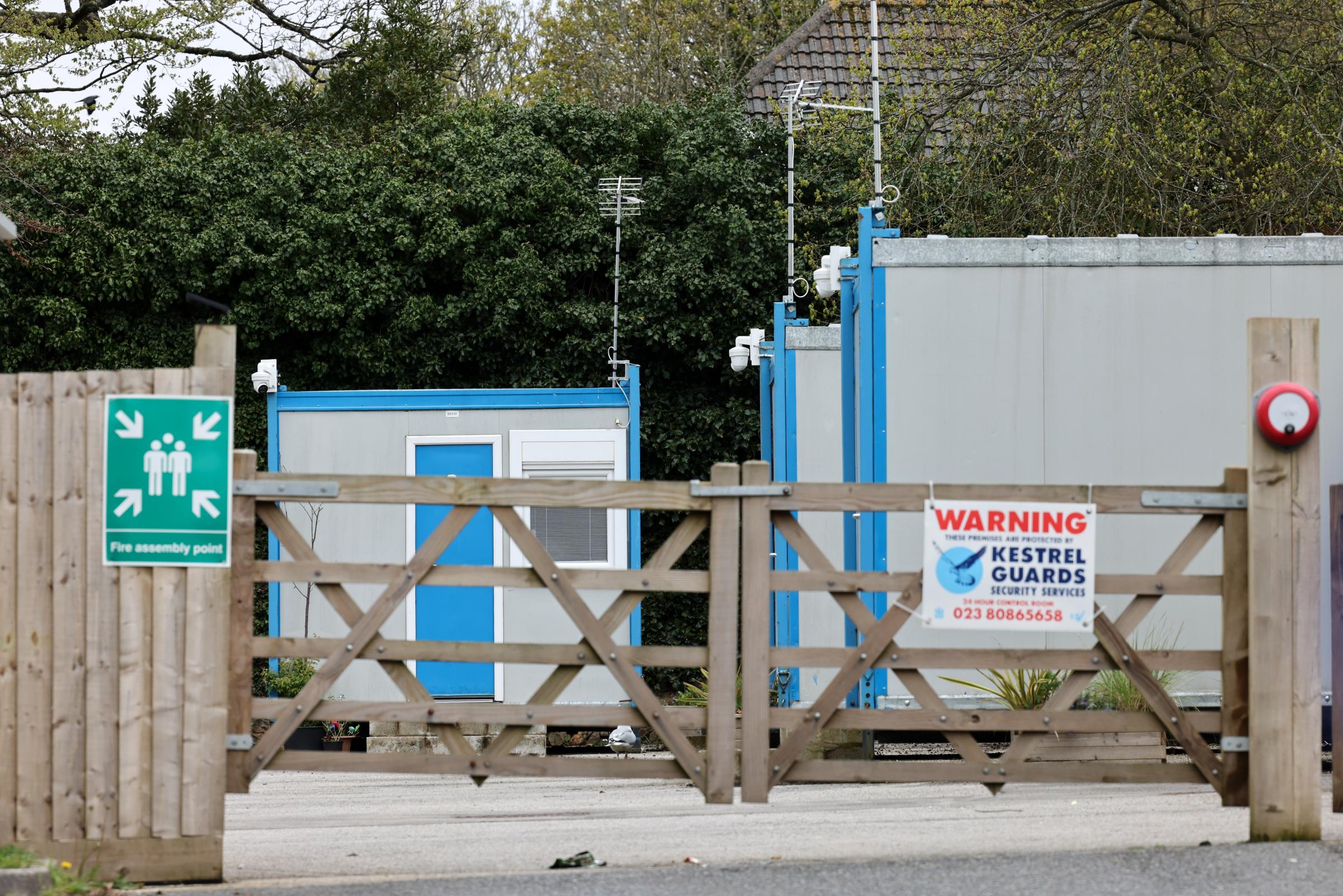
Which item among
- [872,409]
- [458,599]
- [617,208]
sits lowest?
[458,599]

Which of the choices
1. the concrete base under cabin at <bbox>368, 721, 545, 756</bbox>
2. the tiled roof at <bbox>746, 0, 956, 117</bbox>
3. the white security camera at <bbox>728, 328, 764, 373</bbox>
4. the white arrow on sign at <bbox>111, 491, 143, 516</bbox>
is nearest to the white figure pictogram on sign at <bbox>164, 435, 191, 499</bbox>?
the white arrow on sign at <bbox>111, 491, 143, 516</bbox>

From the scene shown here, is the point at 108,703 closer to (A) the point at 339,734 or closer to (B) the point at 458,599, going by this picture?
(B) the point at 458,599

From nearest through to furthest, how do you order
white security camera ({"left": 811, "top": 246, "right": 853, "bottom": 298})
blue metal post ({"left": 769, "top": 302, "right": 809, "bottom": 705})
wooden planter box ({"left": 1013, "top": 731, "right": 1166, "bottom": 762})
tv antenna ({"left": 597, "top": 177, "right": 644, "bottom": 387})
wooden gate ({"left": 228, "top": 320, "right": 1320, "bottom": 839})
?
1. wooden gate ({"left": 228, "top": 320, "right": 1320, "bottom": 839})
2. wooden planter box ({"left": 1013, "top": 731, "right": 1166, "bottom": 762})
3. white security camera ({"left": 811, "top": 246, "right": 853, "bottom": 298})
4. blue metal post ({"left": 769, "top": 302, "right": 809, "bottom": 705})
5. tv antenna ({"left": 597, "top": 177, "right": 644, "bottom": 387})

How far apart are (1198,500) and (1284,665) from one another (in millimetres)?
631

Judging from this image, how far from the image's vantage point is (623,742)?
11039 mm

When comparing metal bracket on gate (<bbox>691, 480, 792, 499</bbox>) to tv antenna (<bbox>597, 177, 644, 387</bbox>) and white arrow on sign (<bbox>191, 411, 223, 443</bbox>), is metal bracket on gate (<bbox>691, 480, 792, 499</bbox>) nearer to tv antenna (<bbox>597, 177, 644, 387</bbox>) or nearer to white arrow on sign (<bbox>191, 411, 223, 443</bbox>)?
white arrow on sign (<bbox>191, 411, 223, 443</bbox>)

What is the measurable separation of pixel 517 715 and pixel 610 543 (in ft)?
22.7

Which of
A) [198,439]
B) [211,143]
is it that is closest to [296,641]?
[198,439]

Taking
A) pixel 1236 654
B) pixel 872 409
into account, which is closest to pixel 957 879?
pixel 1236 654

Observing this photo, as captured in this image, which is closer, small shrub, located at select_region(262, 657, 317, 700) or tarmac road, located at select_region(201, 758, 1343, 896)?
tarmac road, located at select_region(201, 758, 1343, 896)

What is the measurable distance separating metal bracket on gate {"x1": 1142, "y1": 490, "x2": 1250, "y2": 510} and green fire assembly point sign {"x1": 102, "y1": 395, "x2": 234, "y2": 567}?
3134 millimetres

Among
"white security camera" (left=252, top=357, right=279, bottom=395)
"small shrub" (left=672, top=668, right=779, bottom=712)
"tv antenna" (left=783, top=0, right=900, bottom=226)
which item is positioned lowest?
"small shrub" (left=672, top=668, right=779, bottom=712)

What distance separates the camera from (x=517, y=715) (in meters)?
5.02

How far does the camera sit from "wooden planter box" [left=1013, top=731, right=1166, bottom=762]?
24.4ft
